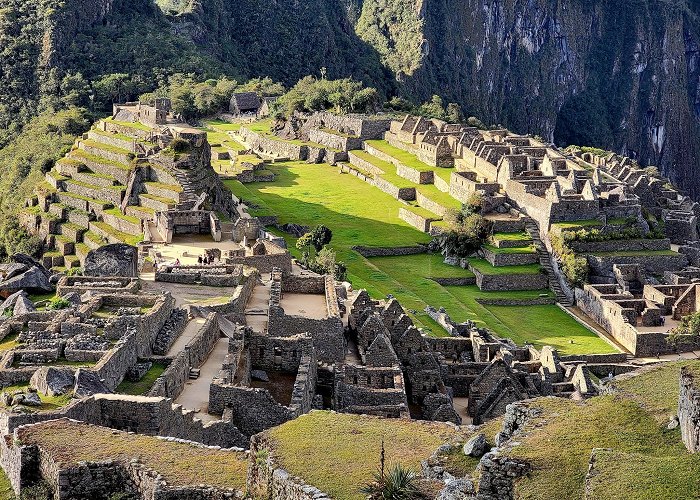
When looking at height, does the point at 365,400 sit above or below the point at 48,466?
below

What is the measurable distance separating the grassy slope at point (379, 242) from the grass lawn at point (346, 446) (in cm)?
2603

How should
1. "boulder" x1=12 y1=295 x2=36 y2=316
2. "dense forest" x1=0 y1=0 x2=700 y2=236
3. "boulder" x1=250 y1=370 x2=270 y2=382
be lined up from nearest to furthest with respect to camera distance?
1. "boulder" x1=250 y1=370 x2=270 y2=382
2. "boulder" x1=12 y1=295 x2=36 y2=316
3. "dense forest" x1=0 y1=0 x2=700 y2=236

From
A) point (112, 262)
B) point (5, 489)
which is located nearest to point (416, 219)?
point (112, 262)

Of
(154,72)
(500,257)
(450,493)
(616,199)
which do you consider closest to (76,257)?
(500,257)

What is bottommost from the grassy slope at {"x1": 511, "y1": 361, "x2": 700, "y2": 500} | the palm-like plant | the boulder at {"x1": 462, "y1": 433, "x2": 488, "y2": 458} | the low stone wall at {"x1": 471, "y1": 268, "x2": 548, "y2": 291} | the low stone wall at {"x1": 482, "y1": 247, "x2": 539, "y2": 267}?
the low stone wall at {"x1": 471, "y1": 268, "x2": 548, "y2": 291}

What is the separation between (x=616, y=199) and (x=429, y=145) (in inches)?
696

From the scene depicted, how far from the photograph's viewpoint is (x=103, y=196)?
5681 cm

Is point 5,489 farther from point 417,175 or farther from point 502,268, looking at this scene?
point 417,175

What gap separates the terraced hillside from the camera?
172ft

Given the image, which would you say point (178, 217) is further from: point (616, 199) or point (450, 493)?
point (450, 493)

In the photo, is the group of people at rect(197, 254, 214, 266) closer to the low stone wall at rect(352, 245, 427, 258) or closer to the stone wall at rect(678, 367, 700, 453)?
the low stone wall at rect(352, 245, 427, 258)

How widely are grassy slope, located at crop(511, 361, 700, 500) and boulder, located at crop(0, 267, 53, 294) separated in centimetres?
1758

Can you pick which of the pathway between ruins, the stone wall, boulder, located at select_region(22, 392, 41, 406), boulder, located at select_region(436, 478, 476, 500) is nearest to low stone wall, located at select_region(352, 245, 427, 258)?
the pathway between ruins

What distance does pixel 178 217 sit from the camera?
47.2 m
